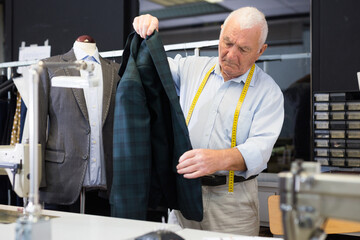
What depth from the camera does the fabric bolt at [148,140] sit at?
2070 mm

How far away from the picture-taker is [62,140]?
276 centimetres

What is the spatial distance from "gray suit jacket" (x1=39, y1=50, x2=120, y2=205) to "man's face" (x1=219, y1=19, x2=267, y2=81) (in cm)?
103

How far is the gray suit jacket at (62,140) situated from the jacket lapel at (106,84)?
0.13 m

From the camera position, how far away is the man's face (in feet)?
7.27

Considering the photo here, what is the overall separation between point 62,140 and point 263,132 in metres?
1.27

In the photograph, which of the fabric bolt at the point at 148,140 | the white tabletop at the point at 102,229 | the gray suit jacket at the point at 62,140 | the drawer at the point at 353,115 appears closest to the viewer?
the white tabletop at the point at 102,229

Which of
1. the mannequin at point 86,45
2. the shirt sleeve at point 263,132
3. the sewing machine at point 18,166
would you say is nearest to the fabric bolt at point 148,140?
the shirt sleeve at point 263,132

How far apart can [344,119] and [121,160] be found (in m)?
2.14

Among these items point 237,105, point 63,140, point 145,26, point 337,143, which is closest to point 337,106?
point 337,143

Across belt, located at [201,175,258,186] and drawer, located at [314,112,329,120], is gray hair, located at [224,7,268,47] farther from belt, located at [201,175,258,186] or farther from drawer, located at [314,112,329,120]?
drawer, located at [314,112,329,120]

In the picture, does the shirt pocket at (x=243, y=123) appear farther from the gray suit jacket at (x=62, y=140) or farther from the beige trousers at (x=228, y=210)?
the gray suit jacket at (x=62, y=140)

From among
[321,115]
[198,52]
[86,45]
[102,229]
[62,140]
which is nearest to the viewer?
[102,229]

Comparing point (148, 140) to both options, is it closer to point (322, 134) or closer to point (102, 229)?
point (102, 229)

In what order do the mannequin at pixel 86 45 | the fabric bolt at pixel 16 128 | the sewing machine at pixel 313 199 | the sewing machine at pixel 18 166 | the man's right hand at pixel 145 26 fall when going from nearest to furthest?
the sewing machine at pixel 313 199 < the sewing machine at pixel 18 166 < the man's right hand at pixel 145 26 < the mannequin at pixel 86 45 < the fabric bolt at pixel 16 128
